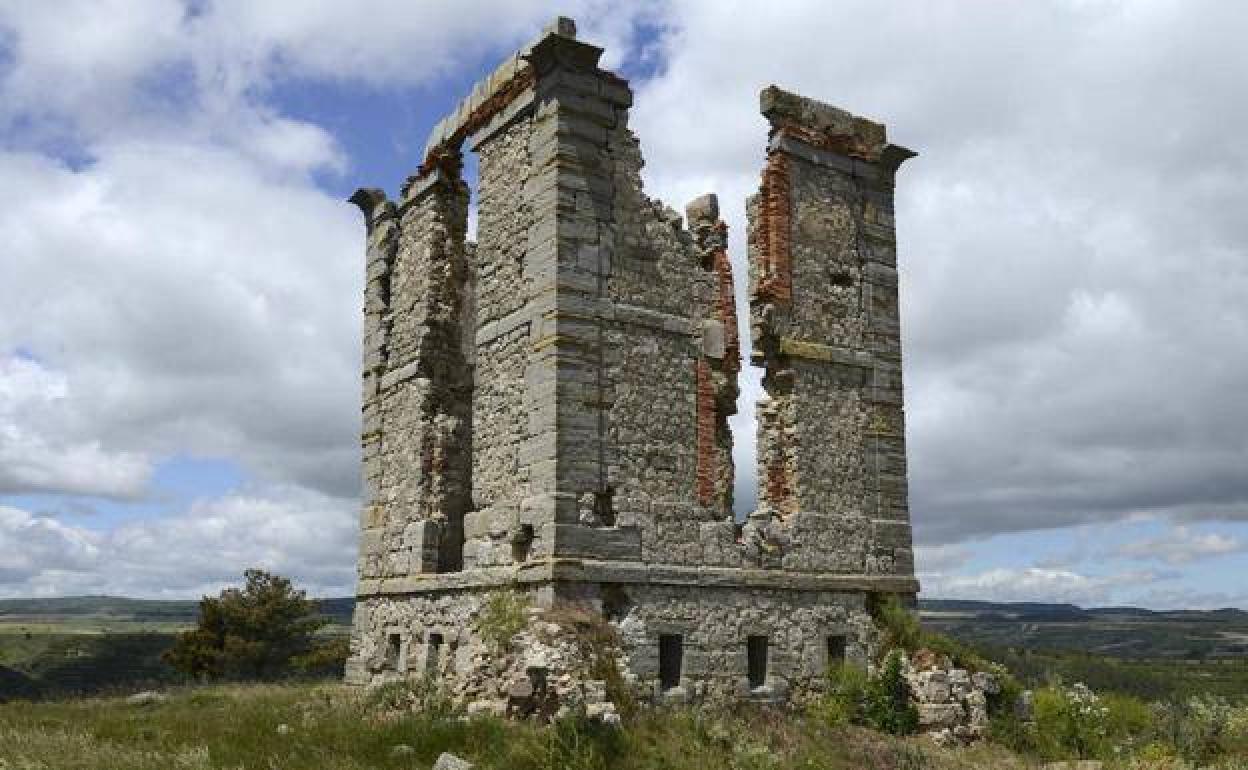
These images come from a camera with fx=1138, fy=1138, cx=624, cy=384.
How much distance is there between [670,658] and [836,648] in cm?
282

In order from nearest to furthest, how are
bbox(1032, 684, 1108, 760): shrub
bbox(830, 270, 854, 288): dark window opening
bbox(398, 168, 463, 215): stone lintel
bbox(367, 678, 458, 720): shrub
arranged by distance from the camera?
bbox(367, 678, 458, 720): shrub → bbox(1032, 684, 1108, 760): shrub → bbox(830, 270, 854, 288): dark window opening → bbox(398, 168, 463, 215): stone lintel

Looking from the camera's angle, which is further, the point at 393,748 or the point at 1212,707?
the point at 1212,707

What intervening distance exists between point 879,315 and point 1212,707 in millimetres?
7203

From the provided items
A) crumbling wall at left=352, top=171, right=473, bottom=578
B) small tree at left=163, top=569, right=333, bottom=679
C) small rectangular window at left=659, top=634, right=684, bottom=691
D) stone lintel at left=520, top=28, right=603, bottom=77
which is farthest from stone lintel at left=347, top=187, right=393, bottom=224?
small tree at left=163, top=569, right=333, bottom=679

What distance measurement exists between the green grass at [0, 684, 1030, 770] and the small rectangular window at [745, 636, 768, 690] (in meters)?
0.50

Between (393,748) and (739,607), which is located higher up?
(739,607)

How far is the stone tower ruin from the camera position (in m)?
13.1

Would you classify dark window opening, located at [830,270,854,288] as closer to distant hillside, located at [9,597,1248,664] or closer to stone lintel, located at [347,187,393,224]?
stone lintel, located at [347,187,393,224]

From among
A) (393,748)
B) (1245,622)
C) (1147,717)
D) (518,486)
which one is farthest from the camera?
(1245,622)

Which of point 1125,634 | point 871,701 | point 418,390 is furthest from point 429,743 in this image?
point 1125,634

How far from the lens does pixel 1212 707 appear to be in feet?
52.5

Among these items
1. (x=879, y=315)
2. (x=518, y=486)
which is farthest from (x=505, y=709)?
(x=879, y=315)

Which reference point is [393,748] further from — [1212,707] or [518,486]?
[1212,707]

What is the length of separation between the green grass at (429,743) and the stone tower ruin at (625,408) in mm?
885
